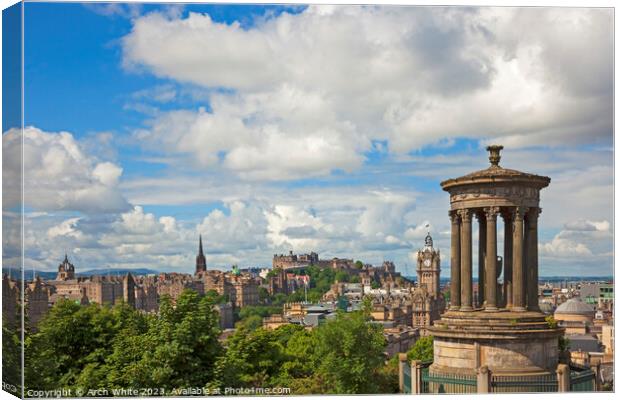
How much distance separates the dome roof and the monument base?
243ft

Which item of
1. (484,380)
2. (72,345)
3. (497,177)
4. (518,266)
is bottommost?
(484,380)

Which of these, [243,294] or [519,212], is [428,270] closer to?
[243,294]

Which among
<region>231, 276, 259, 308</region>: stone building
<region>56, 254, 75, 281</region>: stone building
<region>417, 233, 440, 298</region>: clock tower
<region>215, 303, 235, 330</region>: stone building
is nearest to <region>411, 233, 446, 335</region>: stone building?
<region>417, 233, 440, 298</region>: clock tower

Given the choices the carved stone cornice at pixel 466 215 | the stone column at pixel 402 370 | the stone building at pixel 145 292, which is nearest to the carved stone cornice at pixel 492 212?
the carved stone cornice at pixel 466 215

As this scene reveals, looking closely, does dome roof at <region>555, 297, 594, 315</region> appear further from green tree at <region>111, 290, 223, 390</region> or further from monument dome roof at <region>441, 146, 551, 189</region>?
green tree at <region>111, 290, 223, 390</region>

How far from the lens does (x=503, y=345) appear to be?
2286 cm

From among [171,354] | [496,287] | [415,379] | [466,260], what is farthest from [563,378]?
[171,354]

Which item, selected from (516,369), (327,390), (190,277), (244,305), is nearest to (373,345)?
(327,390)

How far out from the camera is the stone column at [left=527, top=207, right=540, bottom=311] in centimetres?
2416

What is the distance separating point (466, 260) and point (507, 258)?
137 centimetres

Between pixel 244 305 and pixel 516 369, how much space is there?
169m

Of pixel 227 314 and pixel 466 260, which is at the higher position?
pixel 466 260

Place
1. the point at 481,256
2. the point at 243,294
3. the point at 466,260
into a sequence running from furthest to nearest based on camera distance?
the point at 243,294 < the point at 481,256 < the point at 466,260

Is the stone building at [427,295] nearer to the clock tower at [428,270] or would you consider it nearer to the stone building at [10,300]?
the clock tower at [428,270]
